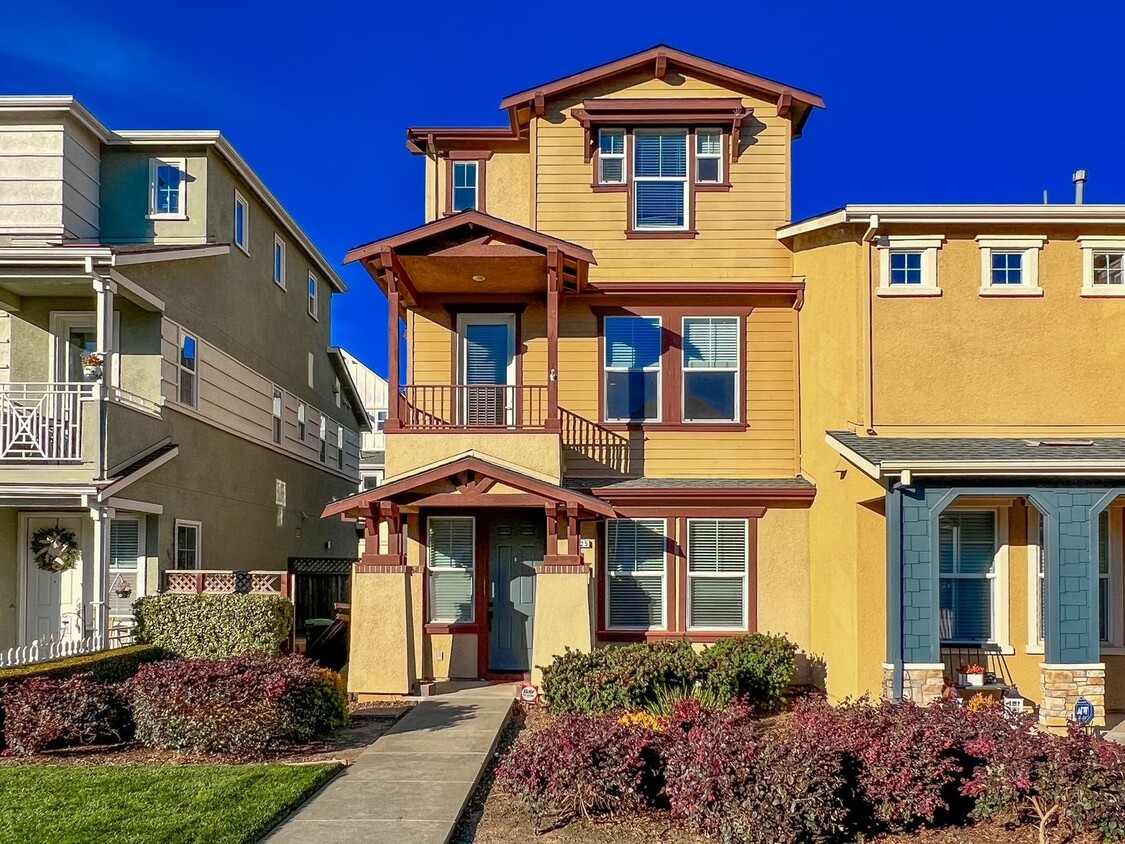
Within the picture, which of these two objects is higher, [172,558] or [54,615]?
[172,558]

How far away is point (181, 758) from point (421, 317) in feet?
23.8

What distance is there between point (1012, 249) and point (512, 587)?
8.52 metres

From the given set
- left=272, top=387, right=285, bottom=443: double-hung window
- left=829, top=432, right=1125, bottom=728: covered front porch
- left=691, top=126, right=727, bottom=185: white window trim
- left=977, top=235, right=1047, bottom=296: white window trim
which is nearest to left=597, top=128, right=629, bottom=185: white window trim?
left=691, top=126, right=727, bottom=185: white window trim

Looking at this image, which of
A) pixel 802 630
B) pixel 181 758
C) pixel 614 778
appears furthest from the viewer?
pixel 802 630

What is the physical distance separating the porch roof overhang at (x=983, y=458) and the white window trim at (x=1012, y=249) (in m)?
2.13

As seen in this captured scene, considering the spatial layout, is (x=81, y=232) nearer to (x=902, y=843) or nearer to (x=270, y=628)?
(x=270, y=628)

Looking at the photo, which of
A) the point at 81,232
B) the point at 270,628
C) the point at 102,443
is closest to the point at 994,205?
the point at 270,628

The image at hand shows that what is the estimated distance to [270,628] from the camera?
40.0ft

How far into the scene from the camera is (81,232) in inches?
590

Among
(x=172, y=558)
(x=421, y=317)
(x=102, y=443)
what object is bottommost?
(x=172, y=558)

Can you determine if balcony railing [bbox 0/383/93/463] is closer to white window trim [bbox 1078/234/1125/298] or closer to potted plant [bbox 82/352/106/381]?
potted plant [bbox 82/352/106/381]

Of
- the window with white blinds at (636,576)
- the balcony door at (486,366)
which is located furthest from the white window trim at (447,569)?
the window with white blinds at (636,576)

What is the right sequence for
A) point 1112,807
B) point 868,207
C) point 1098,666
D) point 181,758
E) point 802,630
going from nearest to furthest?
point 1112,807 < point 181,758 < point 1098,666 < point 868,207 < point 802,630

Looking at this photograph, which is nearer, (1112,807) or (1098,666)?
(1112,807)
